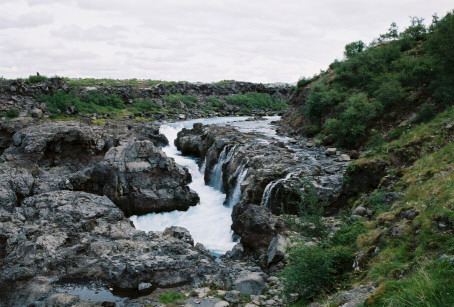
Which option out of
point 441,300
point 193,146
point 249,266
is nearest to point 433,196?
point 441,300

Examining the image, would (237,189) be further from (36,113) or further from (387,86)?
(36,113)

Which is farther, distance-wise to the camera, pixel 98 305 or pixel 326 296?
pixel 98 305

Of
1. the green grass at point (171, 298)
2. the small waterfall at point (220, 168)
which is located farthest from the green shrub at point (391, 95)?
the green grass at point (171, 298)

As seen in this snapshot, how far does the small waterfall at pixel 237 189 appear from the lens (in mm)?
22970

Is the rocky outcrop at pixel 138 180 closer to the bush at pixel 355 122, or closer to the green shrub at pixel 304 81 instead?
the bush at pixel 355 122

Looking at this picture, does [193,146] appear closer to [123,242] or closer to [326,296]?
[123,242]

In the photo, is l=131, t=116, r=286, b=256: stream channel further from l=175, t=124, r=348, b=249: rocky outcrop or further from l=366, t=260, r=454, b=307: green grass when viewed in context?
l=366, t=260, r=454, b=307: green grass

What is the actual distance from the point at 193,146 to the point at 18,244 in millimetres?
21737

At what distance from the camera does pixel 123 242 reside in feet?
51.6

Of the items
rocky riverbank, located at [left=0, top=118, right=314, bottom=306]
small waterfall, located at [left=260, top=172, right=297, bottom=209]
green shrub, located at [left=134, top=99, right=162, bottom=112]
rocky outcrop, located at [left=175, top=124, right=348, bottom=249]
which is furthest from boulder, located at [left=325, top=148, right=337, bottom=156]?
green shrub, located at [left=134, top=99, right=162, bottom=112]

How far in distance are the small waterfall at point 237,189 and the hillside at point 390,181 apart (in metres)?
6.55

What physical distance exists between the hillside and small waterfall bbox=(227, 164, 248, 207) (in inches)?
258

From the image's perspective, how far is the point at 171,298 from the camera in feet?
40.3

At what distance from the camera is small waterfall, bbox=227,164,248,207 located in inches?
904
